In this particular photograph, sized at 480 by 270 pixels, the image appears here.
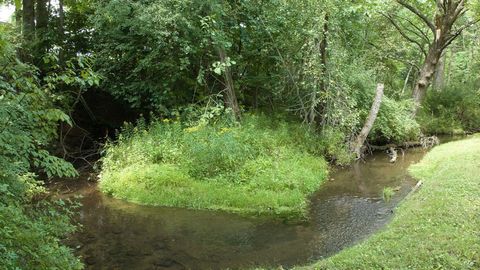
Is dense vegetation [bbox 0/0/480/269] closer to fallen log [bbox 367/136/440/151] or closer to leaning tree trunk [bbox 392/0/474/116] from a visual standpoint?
leaning tree trunk [bbox 392/0/474/116]

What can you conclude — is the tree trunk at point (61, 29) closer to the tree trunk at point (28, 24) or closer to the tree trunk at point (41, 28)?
the tree trunk at point (41, 28)

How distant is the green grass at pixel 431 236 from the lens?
19.4ft

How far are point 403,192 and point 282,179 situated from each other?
320 cm

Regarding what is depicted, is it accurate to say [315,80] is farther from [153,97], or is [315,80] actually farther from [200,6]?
[153,97]

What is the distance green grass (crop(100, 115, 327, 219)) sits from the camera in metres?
10.1

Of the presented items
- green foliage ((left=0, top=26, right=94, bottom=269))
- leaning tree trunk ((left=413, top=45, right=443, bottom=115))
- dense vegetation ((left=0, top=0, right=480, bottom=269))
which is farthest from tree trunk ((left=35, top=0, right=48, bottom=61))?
leaning tree trunk ((left=413, top=45, right=443, bottom=115))

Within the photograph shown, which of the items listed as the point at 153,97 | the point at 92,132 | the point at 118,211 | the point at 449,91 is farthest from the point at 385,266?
the point at 449,91

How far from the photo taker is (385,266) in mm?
5820

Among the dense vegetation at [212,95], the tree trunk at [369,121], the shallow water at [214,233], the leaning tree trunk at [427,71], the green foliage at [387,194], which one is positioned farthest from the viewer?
the leaning tree trunk at [427,71]

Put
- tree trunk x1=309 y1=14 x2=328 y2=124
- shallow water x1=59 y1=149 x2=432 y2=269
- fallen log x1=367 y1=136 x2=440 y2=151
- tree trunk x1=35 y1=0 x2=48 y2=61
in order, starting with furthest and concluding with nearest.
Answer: fallen log x1=367 y1=136 x2=440 y2=151
tree trunk x1=35 y1=0 x2=48 y2=61
tree trunk x1=309 y1=14 x2=328 y2=124
shallow water x1=59 y1=149 x2=432 y2=269

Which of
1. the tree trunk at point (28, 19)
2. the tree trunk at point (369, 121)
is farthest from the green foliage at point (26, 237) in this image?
the tree trunk at point (369, 121)

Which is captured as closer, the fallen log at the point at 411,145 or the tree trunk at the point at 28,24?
the tree trunk at the point at 28,24

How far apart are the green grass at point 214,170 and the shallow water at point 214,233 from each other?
42cm

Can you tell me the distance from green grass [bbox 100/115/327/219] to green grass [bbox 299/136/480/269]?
2.54m
